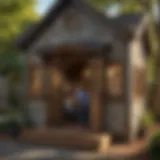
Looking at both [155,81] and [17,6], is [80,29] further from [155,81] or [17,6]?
[17,6]

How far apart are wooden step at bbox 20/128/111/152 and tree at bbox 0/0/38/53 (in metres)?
9.76

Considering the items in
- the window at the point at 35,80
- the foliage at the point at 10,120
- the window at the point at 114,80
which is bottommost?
the foliage at the point at 10,120

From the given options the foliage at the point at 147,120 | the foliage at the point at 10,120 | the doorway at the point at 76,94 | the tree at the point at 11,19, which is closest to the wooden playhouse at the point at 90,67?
the foliage at the point at 147,120

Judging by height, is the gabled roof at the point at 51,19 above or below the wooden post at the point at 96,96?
above

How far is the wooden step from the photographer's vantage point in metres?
13.5

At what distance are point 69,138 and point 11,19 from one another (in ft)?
44.4

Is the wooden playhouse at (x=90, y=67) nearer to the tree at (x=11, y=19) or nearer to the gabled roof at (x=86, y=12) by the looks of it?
the gabled roof at (x=86, y=12)

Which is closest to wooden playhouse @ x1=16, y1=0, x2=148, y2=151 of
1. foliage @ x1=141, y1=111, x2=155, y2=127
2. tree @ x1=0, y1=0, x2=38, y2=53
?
foliage @ x1=141, y1=111, x2=155, y2=127

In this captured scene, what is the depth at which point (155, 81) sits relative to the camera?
21.2 metres

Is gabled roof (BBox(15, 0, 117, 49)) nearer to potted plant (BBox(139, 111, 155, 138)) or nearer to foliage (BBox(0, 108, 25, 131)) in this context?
foliage (BBox(0, 108, 25, 131))

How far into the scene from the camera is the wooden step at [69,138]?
44.2ft

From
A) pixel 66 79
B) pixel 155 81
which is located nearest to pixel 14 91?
pixel 66 79

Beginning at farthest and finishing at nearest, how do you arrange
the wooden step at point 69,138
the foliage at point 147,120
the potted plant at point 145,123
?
the foliage at point 147,120
the potted plant at point 145,123
the wooden step at point 69,138

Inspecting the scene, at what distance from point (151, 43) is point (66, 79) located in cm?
496
